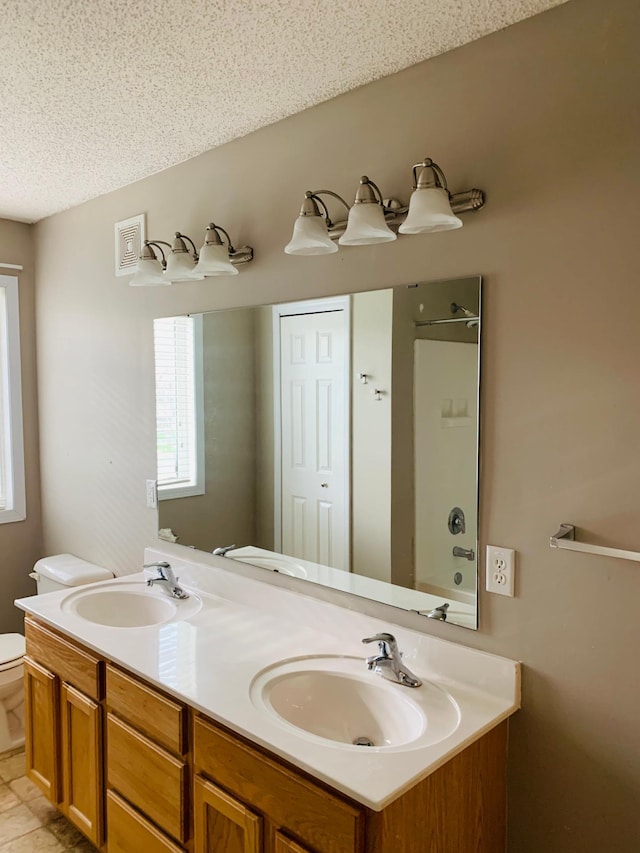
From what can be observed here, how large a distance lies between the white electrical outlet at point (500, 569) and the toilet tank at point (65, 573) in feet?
6.37

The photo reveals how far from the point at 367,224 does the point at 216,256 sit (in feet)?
2.24

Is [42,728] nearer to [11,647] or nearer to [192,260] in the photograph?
[11,647]

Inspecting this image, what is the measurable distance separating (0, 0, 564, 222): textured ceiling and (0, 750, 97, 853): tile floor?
8.10ft

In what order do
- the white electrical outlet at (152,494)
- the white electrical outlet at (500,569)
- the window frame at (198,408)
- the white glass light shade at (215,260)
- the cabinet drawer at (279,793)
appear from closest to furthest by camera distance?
the cabinet drawer at (279,793) → the white electrical outlet at (500,569) → the white glass light shade at (215,260) → the window frame at (198,408) → the white electrical outlet at (152,494)

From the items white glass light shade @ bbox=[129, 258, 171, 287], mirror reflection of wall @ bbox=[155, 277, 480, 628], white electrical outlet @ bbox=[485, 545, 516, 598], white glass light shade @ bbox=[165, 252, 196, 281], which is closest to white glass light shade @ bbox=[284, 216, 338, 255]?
mirror reflection of wall @ bbox=[155, 277, 480, 628]

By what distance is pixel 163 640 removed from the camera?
1.97 m

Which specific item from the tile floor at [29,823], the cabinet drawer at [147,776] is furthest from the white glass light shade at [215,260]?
the tile floor at [29,823]

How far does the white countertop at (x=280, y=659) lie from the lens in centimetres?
131

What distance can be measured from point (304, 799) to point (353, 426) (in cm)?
100

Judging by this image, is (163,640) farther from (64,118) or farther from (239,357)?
(64,118)

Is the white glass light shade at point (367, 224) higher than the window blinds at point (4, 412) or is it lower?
higher

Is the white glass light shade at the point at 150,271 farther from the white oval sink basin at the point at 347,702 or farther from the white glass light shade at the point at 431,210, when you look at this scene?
the white oval sink basin at the point at 347,702

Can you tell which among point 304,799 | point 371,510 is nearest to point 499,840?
point 304,799

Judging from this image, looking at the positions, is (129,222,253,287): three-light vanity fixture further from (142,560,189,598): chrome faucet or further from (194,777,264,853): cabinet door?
(194,777,264,853): cabinet door
